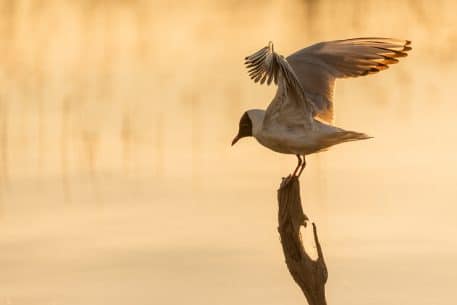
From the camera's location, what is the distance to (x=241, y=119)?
24625 mm

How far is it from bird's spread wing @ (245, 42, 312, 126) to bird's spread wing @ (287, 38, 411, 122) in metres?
1.21

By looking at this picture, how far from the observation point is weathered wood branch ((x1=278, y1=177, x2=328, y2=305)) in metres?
23.8

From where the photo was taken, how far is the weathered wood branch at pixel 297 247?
23750 millimetres

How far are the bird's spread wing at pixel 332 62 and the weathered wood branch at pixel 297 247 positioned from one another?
78.2 inches

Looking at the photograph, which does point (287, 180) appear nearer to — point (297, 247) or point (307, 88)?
point (297, 247)

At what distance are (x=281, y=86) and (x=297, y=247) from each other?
2292mm

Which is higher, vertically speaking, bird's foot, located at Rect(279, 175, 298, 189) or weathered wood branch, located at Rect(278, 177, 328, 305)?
bird's foot, located at Rect(279, 175, 298, 189)

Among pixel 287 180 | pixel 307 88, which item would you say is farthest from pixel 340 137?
pixel 307 88

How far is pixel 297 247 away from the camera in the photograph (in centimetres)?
2406

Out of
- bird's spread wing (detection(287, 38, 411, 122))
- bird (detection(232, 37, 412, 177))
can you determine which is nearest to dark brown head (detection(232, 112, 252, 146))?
bird (detection(232, 37, 412, 177))

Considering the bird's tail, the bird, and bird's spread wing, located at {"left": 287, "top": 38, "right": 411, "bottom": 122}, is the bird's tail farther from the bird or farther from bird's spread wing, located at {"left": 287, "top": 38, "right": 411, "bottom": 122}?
bird's spread wing, located at {"left": 287, "top": 38, "right": 411, "bottom": 122}

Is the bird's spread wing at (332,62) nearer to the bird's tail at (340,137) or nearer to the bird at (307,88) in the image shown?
the bird at (307,88)

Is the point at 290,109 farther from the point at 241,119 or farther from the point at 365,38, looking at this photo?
the point at 365,38

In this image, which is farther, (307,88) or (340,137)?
(307,88)
